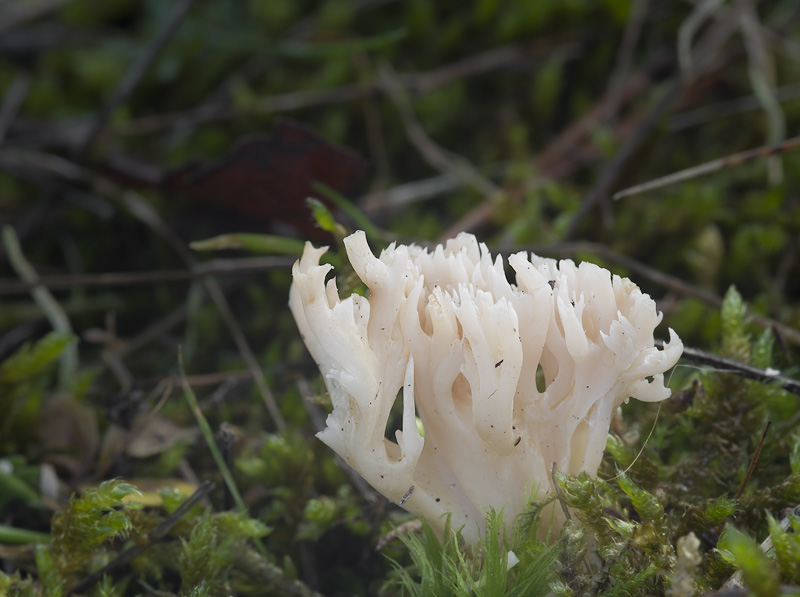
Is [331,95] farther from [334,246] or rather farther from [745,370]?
[745,370]

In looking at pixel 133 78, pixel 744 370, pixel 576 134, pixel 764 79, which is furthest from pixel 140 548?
pixel 764 79

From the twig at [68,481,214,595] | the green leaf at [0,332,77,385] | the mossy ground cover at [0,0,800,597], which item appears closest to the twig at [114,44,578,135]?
the mossy ground cover at [0,0,800,597]

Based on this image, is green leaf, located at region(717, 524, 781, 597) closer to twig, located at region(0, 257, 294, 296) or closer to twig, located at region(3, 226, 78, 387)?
twig, located at region(0, 257, 294, 296)

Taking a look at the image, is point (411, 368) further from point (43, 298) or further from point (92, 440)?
point (43, 298)

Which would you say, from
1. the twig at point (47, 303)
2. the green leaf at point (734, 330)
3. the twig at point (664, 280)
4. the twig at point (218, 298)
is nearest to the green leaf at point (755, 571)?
the green leaf at point (734, 330)

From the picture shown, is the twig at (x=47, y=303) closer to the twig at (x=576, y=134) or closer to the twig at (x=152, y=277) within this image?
the twig at (x=152, y=277)

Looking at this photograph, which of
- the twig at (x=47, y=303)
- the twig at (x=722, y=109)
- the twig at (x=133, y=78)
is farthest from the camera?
the twig at (x=722, y=109)
